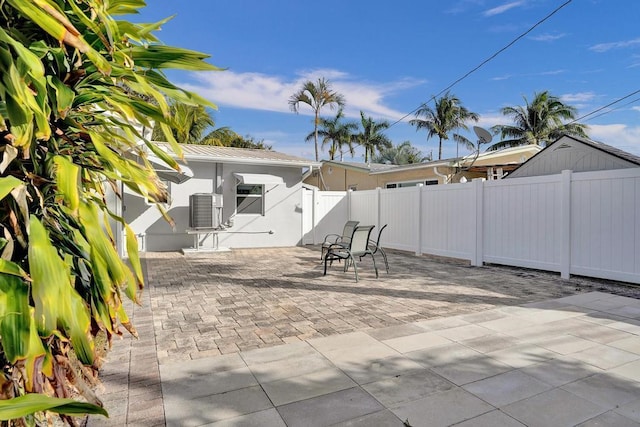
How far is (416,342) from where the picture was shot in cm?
388

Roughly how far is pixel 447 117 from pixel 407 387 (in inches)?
1341

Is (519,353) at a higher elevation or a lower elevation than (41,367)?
lower

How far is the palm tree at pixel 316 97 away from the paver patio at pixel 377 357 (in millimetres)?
22331

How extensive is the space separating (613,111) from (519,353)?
2192 cm

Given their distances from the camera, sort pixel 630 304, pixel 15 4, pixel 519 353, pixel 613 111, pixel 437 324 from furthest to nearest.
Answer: pixel 613 111 < pixel 630 304 < pixel 437 324 < pixel 519 353 < pixel 15 4

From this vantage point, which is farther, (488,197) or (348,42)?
(348,42)

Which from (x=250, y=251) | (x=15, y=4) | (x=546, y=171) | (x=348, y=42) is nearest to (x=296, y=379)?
(x=15, y=4)

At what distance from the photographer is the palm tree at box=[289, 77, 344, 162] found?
26.8 m

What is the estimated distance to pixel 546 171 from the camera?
12328 mm

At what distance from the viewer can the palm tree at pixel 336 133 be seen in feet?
105

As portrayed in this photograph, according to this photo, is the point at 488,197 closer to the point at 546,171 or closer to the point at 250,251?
the point at 546,171

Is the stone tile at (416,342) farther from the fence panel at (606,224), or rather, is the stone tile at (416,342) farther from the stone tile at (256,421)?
the fence panel at (606,224)

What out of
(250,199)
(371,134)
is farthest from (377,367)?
(371,134)

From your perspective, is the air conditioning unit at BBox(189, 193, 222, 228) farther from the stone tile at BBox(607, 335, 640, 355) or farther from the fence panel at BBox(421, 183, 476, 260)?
the stone tile at BBox(607, 335, 640, 355)
